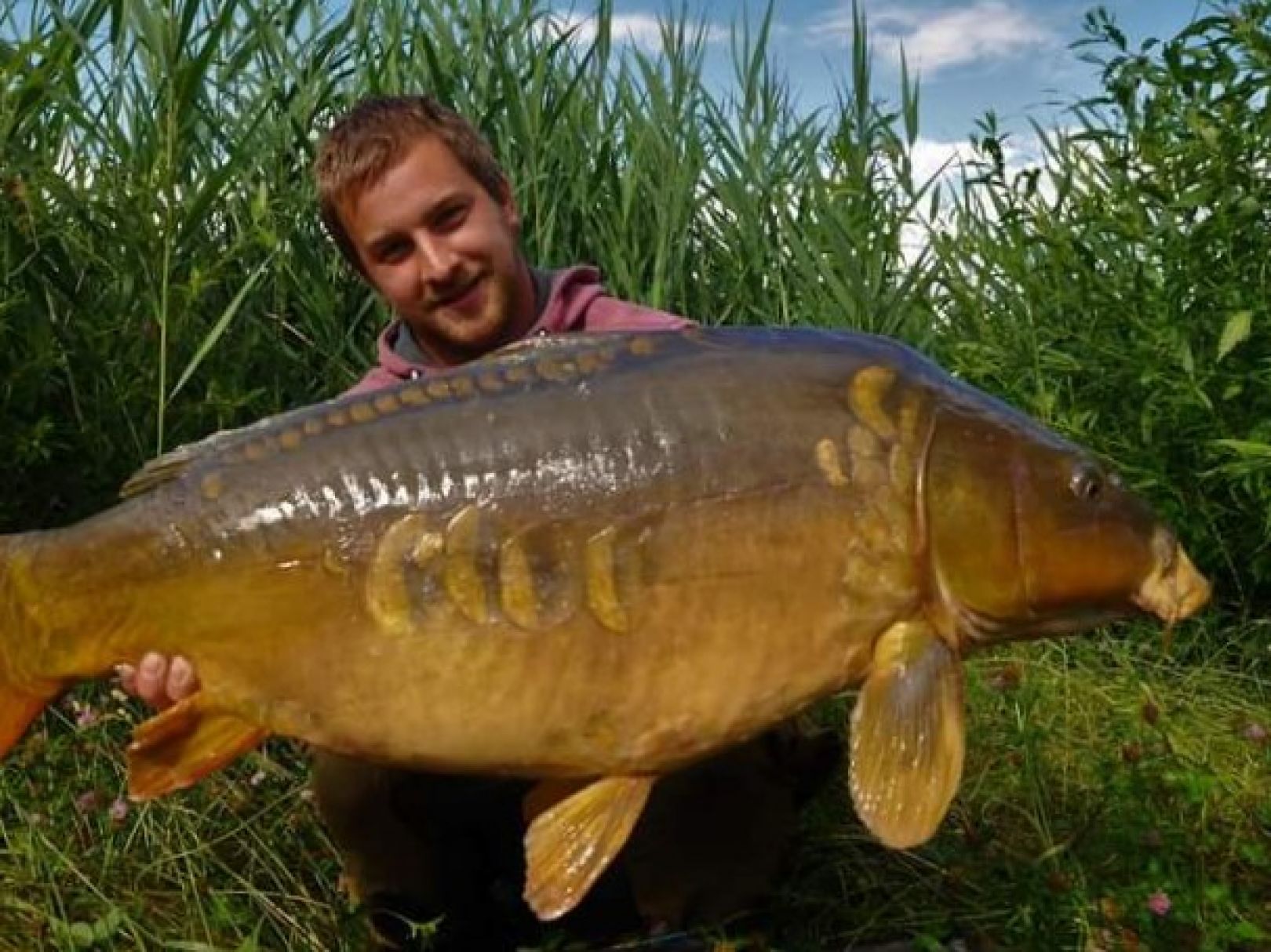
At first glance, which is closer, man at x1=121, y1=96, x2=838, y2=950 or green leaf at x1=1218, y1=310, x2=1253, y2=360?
man at x1=121, y1=96, x2=838, y2=950

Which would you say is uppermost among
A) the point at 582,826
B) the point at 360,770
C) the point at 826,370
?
the point at 826,370

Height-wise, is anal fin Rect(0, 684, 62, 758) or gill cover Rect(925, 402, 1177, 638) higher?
gill cover Rect(925, 402, 1177, 638)

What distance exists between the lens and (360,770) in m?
2.19

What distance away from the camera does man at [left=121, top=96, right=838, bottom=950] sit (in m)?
2.22

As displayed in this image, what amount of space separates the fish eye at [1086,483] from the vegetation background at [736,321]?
0.71 m

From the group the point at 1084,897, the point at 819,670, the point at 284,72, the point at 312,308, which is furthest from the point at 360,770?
the point at 284,72

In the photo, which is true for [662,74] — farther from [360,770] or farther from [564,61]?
[360,770]

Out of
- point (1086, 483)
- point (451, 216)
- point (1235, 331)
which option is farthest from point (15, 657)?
point (1235, 331)

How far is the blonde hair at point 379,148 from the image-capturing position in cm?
235

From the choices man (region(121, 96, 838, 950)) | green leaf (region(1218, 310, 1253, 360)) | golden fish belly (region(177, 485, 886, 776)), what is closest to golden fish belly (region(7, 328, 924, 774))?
golden fish belly (region(177, 485, 886, 776))

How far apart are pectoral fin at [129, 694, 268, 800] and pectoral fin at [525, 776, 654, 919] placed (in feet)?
1.00

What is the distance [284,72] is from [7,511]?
110 centimetres

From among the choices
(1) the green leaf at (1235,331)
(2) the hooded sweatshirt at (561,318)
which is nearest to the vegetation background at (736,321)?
(1) the green leaf at (1235,331)

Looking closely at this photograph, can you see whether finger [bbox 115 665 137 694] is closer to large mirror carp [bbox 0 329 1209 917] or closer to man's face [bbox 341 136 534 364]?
large mirror carp [bbox 0 329 1209 917]
